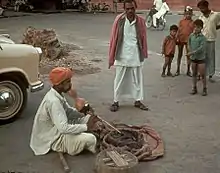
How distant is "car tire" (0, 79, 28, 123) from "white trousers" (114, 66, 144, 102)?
4.81 feet

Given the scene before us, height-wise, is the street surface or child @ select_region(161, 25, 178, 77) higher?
child @ select_region(161, 25, 178, 77)

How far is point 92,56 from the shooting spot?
12.6 meters

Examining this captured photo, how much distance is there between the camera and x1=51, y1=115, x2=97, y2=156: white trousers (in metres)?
5.61

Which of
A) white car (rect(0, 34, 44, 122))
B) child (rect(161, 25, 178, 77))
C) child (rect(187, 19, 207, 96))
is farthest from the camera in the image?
child (rect(161, 25, 178, 77))

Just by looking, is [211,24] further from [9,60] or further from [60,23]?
[60,23]

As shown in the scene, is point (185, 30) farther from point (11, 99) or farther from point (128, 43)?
point (11, 99)

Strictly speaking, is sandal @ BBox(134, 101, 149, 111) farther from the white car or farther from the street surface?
the white car

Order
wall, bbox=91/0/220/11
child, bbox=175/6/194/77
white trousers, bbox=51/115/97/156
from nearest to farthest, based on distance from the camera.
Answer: white trousers, bbox=51/115/97/156
child, bbox=175/6/194/77
wall, bbox=91/0/220/11

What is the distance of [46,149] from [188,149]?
1.76 meters

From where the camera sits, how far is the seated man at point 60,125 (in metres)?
5.44

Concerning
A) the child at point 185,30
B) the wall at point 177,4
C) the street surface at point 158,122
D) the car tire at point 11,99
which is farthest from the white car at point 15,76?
the wall at point 177,4

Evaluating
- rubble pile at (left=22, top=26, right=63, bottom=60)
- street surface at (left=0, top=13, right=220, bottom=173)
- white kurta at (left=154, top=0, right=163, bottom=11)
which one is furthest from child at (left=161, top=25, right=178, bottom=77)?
white kurta at (left=154, top=0, right=163, bottom=11)

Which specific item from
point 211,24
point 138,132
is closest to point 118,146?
point 138,132

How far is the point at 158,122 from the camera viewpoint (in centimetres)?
704
